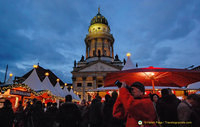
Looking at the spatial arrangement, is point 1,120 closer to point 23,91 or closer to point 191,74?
point 191,74

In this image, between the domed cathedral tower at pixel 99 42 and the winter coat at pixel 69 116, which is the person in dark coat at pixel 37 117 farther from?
the domed cathedral tower at pixel 99 42

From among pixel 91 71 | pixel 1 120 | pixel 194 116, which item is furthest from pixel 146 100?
pixel 91 71

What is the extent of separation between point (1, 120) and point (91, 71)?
40.8 metres

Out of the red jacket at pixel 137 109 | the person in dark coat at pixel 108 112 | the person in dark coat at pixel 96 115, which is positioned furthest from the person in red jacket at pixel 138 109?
the person in dark coat at pixel 96 115

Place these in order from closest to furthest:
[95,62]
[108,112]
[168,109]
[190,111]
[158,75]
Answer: [190,111] < [168,109] < [108,112] < [158,75] < [95,62]

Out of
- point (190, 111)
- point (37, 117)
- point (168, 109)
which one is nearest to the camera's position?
point (190, 111)

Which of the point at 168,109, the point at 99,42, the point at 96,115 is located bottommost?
the point at 96,115

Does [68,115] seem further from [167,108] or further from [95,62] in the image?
[95,62]

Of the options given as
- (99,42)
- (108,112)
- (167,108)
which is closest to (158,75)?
(108,112)

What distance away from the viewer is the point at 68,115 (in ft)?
14.9

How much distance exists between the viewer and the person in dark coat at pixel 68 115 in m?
4.52

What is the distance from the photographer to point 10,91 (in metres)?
11.4

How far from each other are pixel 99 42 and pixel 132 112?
54.0 m

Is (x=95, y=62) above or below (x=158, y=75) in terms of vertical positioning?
above
